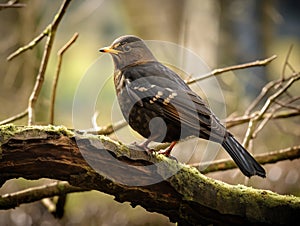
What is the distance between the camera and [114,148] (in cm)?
241

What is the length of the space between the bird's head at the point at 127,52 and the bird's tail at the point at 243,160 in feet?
2.78

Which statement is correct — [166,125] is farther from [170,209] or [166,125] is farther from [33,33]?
[33,33]

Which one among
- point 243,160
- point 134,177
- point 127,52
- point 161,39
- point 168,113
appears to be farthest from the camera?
point 161,39

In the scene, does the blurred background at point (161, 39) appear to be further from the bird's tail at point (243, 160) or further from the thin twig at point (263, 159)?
the bird's tail at point (243, 160)

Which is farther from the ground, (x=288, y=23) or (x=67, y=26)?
(x=67, y=26)

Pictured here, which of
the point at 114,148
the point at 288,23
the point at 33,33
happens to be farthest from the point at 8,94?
the point at 288,23

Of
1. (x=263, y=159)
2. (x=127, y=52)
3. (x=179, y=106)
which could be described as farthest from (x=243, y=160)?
(x=127, y=52)

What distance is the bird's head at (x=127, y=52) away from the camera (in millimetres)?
3443

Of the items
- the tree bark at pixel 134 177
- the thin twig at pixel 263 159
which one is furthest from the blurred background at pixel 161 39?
the tree bark at pixel 134 177

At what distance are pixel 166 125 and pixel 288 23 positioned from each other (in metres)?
8.74

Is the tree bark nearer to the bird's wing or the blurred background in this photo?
the bird's wing

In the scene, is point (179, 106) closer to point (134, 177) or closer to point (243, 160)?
point (243, 160)

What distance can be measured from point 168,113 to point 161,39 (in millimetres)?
5238

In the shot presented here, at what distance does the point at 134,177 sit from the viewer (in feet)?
8.00
